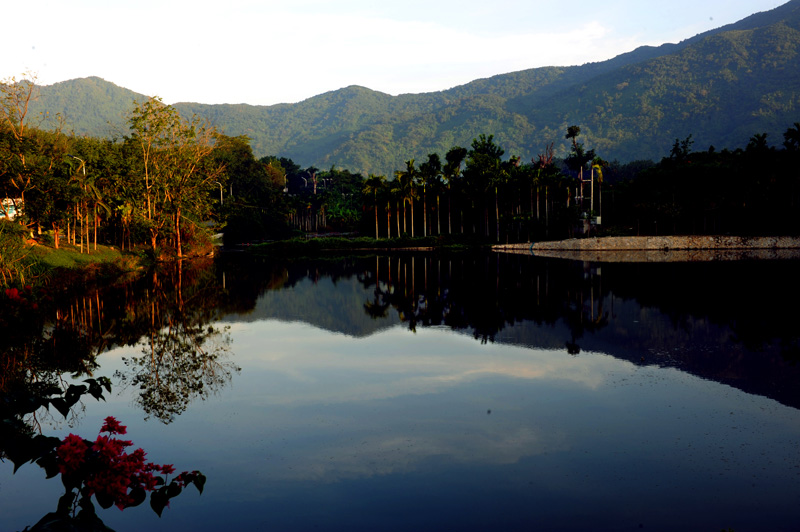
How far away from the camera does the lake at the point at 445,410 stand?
33.8 ft

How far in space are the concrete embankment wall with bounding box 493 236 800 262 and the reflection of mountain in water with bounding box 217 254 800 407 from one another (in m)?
17.7

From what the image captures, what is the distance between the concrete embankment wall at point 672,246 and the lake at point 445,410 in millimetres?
44070

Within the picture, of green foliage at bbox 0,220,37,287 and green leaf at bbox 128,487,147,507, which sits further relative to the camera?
green foliage at bbox 0,220,37,287

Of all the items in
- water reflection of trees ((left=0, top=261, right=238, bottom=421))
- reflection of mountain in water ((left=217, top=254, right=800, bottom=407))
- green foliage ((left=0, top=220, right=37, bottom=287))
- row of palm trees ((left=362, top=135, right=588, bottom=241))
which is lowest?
reflection of mountain in water ((left=217, top=254, right=800, bottom=407))

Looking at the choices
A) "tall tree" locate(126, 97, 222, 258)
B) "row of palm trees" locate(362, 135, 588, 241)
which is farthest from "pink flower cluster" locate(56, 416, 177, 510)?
"row of palm trees" locate(362, 135, 588, 241)

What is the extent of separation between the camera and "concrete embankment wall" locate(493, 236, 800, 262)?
246ft

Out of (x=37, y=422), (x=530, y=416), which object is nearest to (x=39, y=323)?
(x=37, y=422)

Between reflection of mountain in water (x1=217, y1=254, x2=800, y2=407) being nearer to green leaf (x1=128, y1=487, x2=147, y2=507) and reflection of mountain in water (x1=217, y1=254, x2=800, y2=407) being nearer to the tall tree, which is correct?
green leaf (x1=128, y1=487, x2=147, y2=507)

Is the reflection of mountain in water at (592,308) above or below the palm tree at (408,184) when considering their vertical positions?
below

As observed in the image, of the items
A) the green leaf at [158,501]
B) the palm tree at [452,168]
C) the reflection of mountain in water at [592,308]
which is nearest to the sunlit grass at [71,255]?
the reflection of mountain in water at [592,308]

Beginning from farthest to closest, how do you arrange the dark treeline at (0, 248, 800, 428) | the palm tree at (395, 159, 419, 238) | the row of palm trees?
the palm tree at (395, 159, 419, 238), the row of palm trees, the dark treeline at (0, 248, 800, 428)

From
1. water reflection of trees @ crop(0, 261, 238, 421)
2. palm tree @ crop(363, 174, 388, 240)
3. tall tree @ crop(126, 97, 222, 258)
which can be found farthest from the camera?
palm tree @ crop(363, 174, 388, 240)

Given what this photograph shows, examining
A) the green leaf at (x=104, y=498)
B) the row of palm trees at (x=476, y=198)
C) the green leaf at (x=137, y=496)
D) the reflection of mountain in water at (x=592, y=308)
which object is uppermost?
the row of palm trees at (x=476, y=198)

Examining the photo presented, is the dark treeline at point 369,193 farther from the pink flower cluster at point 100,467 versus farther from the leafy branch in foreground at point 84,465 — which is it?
the pink flower cluster at point 100,467
